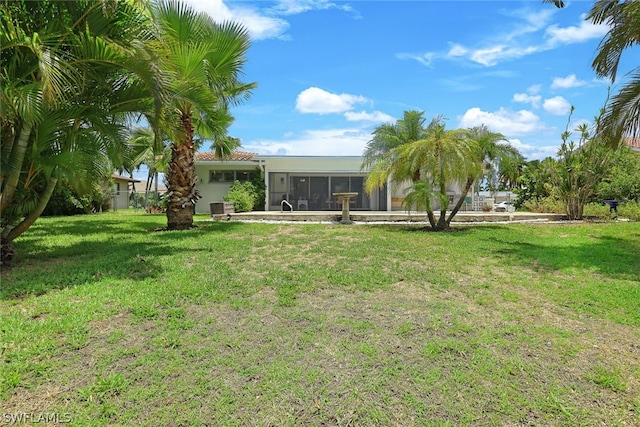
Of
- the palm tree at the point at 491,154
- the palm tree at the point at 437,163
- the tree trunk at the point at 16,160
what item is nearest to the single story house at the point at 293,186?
the palm tree at the point at 491,154

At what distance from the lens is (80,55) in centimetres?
611

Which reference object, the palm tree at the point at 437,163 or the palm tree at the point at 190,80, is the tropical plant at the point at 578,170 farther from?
the palm tree at the point at 190,80

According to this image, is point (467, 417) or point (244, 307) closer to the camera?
point (467, 417)

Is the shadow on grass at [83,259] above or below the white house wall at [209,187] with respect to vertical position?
below

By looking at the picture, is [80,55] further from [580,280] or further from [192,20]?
[580,280]

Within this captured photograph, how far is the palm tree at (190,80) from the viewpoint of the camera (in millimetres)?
7812

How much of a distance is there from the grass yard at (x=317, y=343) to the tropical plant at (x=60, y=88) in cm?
170

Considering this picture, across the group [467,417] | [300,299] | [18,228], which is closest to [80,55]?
[18,228]

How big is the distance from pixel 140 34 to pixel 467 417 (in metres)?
7.70

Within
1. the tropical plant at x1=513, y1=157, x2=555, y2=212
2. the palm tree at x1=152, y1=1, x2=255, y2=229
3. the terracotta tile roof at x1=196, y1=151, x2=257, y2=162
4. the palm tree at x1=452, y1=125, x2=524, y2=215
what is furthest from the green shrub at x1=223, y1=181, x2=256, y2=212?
the tropical plant at x1=513, y1=157, x2=555, y2=212

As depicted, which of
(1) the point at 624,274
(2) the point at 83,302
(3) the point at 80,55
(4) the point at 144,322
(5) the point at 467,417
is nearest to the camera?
(5) the point at 467,417

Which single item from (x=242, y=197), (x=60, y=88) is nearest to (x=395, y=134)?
(x=242, y=197)

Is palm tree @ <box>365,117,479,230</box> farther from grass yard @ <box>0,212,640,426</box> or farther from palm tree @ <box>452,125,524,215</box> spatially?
grass yard @ <box>0,212,640,426</box>

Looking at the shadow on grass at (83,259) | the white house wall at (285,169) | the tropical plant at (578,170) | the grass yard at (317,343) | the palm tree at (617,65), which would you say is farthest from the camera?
the white house wall at (285,169)
